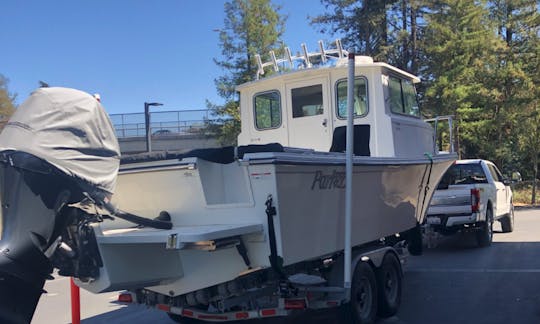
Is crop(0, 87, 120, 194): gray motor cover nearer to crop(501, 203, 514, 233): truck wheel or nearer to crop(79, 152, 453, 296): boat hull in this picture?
crop(79, 152, 453, 296): boat hull

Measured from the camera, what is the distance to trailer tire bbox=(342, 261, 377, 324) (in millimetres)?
5703

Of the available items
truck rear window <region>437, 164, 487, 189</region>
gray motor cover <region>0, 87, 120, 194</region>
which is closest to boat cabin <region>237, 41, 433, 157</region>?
truck rear window <region>437, 164, 487, 189</region>

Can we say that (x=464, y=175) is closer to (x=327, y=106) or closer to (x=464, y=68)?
(x=327, y=106)

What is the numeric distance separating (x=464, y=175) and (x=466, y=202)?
1147 mm

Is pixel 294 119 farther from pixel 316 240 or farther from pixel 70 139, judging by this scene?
pixel 70 139

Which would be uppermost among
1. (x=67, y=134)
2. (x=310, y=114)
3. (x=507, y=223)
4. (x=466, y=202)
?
(x=310, y=114)

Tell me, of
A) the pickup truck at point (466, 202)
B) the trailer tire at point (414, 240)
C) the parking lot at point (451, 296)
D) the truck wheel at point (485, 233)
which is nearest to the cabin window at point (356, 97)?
the trailer tire at point (414, 240)

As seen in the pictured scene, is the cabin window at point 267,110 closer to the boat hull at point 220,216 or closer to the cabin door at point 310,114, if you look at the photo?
the cabin door at point 310,114

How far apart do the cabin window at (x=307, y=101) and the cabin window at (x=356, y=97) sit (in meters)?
0.30

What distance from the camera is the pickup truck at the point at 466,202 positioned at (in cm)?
1118

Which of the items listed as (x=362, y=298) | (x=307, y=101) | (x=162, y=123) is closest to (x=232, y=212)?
(x=362, y=298)

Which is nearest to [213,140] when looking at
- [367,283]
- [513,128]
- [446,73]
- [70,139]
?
[446,73]

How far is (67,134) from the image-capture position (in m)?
3.89

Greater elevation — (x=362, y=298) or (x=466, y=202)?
(x=466, y=202)
